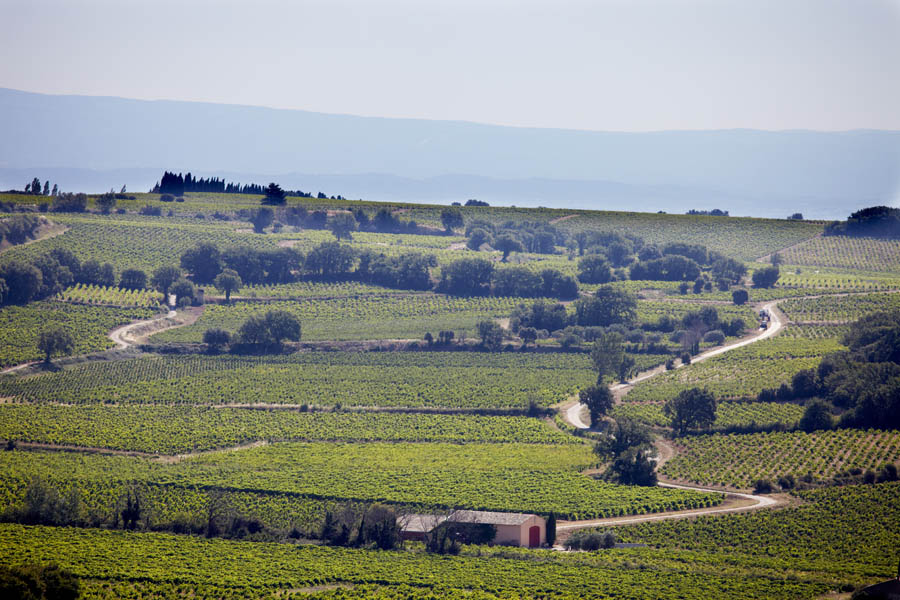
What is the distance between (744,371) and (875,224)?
44.3m

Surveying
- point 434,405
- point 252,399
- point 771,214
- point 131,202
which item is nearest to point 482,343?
point 434,405

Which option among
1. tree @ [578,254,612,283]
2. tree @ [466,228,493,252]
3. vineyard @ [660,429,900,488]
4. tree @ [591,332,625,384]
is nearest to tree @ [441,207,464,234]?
tree @ [466,228,493,252]

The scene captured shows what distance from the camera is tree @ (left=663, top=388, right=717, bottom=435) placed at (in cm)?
6681

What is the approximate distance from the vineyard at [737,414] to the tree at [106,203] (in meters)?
73.8

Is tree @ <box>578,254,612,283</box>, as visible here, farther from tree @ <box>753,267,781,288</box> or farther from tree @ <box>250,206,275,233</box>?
tree @ <box>250,206,275,233</box>

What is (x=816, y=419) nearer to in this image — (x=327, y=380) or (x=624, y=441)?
Answer: (x=624, y=441)

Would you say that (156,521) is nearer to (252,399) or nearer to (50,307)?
(252,399)

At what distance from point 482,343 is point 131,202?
57.5m

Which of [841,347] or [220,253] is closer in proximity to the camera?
[841,347]

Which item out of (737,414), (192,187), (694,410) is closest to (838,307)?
(737,414)

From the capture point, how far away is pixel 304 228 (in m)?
120

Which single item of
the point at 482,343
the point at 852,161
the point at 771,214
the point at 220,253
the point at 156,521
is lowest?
the point at 156,521

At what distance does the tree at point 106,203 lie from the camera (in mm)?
117188

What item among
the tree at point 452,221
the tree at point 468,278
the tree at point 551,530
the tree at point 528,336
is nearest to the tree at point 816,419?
the tree at point 551,530
